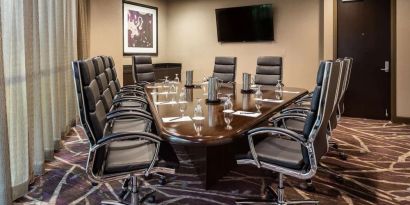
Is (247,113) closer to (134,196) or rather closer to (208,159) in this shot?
(208,159)

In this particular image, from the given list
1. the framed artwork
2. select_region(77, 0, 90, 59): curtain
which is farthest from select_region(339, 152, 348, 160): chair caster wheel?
the framed artwork

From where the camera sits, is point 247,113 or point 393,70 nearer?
point 247,113

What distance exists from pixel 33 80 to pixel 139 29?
4250mm

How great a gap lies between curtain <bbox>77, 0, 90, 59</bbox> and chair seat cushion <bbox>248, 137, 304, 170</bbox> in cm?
412

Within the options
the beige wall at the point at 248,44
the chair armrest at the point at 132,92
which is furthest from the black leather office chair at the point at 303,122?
the beige wall at the point at 248,44

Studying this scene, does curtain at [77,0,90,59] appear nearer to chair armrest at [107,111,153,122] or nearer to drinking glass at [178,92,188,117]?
drinking glass at [178,92,188,117]

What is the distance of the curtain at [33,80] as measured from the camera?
9.20ft

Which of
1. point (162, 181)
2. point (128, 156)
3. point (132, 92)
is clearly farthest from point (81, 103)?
point (132, 92)

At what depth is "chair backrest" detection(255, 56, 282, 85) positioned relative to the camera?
512cm

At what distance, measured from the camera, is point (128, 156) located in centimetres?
227

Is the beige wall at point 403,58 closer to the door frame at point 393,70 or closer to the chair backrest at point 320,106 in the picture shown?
the door frame at point 393,70

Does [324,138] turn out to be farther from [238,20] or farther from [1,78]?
[238,20]

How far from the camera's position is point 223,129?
208 cm

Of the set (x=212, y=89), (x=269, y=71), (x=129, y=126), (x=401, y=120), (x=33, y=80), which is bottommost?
(x=401, y=120)
